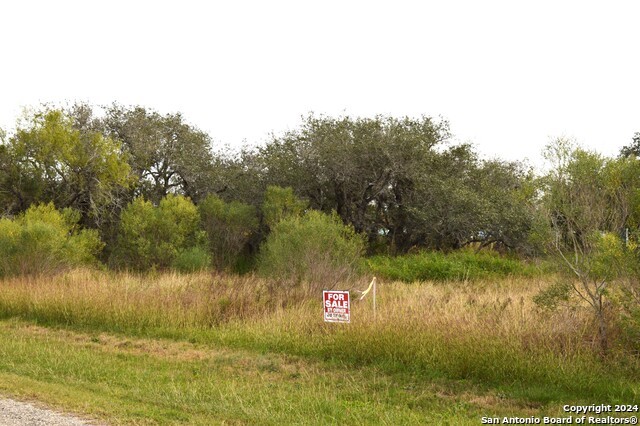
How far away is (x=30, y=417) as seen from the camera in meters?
7.09

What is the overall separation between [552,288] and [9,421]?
26.2 ft

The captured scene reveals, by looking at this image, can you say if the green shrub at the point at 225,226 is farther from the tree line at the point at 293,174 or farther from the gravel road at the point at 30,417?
the gravel road at the point at 30,417

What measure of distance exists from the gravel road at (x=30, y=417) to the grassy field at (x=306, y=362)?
29 cm

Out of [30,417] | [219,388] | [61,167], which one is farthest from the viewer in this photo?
[61,167]

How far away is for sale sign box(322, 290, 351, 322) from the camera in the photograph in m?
11.5

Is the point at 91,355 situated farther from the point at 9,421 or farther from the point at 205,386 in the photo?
the point at 9,421

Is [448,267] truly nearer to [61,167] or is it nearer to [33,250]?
[33,250]

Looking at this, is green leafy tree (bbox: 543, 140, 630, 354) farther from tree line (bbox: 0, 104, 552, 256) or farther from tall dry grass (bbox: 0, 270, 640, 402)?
tree line (bbox: 0, 104, 552, 256)

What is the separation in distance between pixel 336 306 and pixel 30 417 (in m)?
5.78

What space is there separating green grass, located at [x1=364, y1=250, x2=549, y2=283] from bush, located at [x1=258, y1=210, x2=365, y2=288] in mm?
1689

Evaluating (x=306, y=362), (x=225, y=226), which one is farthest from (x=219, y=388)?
(x=225, y=226)

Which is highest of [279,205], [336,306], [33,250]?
[279,205]

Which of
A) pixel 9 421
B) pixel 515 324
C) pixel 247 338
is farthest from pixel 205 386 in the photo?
pixel 515 324

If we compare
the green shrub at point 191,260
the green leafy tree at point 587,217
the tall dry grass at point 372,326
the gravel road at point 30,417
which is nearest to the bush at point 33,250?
the tall dry grass at point 372,326
